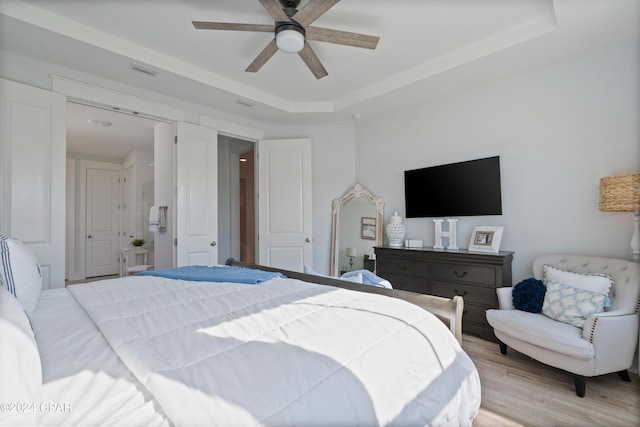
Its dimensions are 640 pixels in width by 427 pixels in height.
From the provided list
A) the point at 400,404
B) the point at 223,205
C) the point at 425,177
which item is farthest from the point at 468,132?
the point at 223,205

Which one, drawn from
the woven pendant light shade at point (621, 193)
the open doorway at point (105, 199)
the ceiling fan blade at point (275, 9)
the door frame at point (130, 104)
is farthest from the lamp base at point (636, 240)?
the open doorway at point (105, 199)

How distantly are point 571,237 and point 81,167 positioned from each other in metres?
7.69

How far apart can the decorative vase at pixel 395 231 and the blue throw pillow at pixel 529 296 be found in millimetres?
1435

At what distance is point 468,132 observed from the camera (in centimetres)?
335

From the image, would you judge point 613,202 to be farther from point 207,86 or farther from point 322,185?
point 207,86

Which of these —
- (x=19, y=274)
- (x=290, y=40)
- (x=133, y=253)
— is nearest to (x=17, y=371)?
(x=19, y=274)

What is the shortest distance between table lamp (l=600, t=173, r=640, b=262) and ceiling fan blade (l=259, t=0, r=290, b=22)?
8.30 feet

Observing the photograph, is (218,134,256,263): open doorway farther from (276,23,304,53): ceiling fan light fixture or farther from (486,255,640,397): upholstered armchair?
(486,255,640,397): upholstered armchair

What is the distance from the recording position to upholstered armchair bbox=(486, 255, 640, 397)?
6.28 ft

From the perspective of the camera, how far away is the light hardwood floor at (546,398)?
1720 millimetres

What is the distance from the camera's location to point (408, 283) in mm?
3334

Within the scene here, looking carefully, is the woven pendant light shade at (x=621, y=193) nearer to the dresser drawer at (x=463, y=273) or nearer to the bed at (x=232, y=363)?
the dresser drawer at (x=463, y=273)

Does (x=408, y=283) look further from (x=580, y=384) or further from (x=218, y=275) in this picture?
(x=218, y=275)

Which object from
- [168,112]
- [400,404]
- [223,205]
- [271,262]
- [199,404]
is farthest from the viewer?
[223,205]
